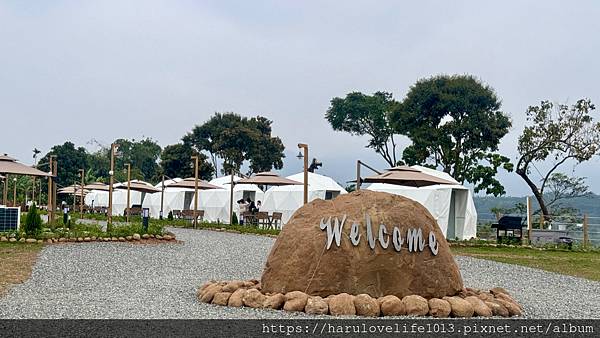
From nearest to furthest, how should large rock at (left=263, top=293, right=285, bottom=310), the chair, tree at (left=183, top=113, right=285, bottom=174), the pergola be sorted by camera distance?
large rock at (left=263, top=293, right=285, bottom=310)
the pergola
the chair
tree at (left=183, top=113, right=285, bottom=174)

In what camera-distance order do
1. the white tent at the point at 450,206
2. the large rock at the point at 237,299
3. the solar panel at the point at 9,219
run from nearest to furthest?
the large rock at the point at 237,299, the solar panel at the point at 9,219, the white tent at the point at 450,206

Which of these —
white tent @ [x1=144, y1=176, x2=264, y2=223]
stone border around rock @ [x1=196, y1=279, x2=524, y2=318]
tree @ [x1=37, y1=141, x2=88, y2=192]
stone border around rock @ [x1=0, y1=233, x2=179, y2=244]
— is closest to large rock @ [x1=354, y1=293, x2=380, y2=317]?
stone border around rock @ [x1=196, y1=279, x2=524, y2=318]

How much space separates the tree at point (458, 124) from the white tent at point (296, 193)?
5.28 metres

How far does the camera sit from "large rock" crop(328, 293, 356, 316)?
7.15 m

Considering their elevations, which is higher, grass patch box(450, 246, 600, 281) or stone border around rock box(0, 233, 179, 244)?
stone border around rock box(0, 233, 179, 244)

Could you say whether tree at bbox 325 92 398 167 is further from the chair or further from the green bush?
the green bush

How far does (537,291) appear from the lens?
10234 mm

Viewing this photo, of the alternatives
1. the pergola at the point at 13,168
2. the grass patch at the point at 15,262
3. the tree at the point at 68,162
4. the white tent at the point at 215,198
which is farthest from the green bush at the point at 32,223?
the tree at the point at 68,162

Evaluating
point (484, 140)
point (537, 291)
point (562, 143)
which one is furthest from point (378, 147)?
point (537, 291)

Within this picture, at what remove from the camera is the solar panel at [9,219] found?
59.0 ft

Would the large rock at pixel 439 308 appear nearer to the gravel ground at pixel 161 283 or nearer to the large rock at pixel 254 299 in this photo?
the gravel ground at pixel 161 283

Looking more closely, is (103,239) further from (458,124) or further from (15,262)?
(458,124)

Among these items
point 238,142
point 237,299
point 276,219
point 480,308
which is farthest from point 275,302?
point 238,142

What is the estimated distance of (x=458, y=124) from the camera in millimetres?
33469
